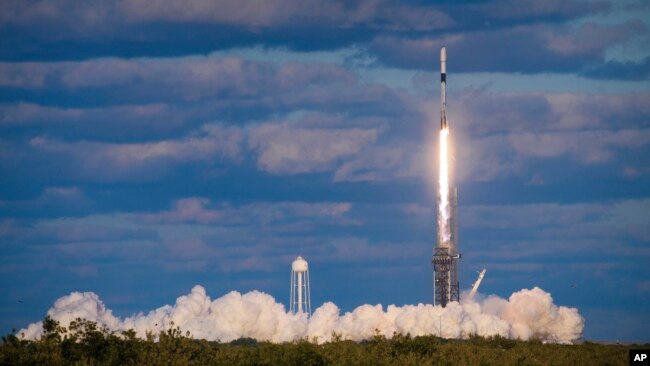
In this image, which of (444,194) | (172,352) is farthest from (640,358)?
(444,194)

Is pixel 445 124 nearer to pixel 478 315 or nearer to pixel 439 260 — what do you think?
pixel 439 260

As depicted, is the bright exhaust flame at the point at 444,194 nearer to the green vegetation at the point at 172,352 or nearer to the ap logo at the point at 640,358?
the green vegetation at the point at 172,352

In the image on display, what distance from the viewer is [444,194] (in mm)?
179125

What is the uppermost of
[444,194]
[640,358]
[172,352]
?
[444,194]

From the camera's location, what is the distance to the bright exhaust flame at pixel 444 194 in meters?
177

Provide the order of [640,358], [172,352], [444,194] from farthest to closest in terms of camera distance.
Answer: [444,194] → [172,352] → [640,358]

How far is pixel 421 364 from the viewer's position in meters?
110

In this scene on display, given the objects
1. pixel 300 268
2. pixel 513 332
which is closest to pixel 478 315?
pixel 513 332

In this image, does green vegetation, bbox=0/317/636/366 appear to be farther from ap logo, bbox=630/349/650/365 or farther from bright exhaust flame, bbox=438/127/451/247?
bright exhaust flame, bbox=438/127/451/247

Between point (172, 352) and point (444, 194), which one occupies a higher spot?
point (444, 194)

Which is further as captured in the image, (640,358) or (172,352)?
(172,352)

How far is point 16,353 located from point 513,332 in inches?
4305

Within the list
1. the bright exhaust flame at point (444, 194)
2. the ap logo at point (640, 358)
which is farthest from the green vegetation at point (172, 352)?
the bright exhaust flame at point (444, 194)

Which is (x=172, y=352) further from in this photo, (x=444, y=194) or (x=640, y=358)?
(x=444, y=194)
